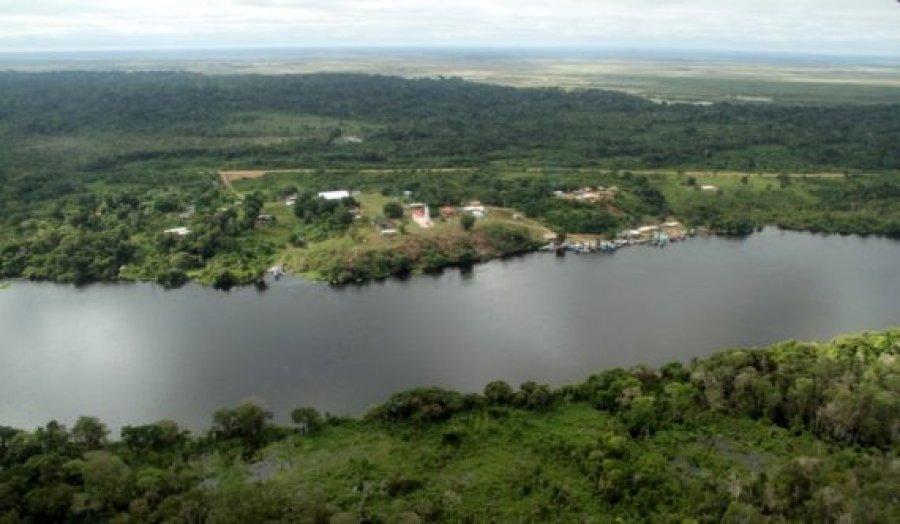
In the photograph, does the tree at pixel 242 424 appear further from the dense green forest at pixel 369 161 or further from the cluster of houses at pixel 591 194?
the cluster of houses at pixel 591 194

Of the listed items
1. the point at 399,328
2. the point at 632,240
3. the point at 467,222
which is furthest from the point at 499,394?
the point at 632,240

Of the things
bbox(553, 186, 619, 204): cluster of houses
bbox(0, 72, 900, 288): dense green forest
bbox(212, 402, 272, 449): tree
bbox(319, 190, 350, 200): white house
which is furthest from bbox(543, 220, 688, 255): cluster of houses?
bbox(212, 402, 272, 449): tree

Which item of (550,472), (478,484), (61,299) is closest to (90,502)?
(478,484)

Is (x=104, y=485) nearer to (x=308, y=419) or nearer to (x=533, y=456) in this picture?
(x=308, y=419)

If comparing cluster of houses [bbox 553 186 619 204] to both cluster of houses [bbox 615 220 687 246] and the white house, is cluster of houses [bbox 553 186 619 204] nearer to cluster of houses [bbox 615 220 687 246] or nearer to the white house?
cluster of houses [bbox 615 220 687 246]

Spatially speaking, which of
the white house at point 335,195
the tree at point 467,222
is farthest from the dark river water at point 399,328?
the white house at point 335,195
